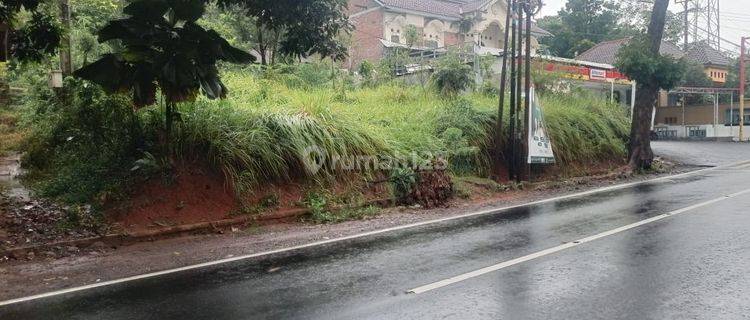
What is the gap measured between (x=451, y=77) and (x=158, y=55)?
1136 centimetres

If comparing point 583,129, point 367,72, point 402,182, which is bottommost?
point 402,182

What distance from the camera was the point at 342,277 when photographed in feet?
21.1

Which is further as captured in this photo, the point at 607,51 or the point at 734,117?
the point at 607,51

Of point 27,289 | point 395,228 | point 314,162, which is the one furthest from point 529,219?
point 27,289

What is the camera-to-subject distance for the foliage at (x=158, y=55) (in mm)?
9008

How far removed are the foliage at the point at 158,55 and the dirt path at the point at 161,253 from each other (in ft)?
7.89

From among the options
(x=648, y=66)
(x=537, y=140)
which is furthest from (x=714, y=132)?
(x=537, y=140)

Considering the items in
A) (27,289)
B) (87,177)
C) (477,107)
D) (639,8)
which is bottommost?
(27,289)

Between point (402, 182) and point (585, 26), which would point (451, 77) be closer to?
point (402, 182)

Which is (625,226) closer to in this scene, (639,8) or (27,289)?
(27,289)

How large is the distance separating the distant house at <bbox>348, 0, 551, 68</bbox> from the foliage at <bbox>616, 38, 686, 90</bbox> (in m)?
16.9

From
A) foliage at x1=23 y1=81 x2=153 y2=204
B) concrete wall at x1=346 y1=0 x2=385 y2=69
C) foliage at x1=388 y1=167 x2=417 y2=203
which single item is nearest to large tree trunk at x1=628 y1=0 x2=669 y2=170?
foliage at x1=388 y1=167 x2=417 y2=203

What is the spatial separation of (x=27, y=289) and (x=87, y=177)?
443 centimetres

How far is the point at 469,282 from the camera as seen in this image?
6.10m
